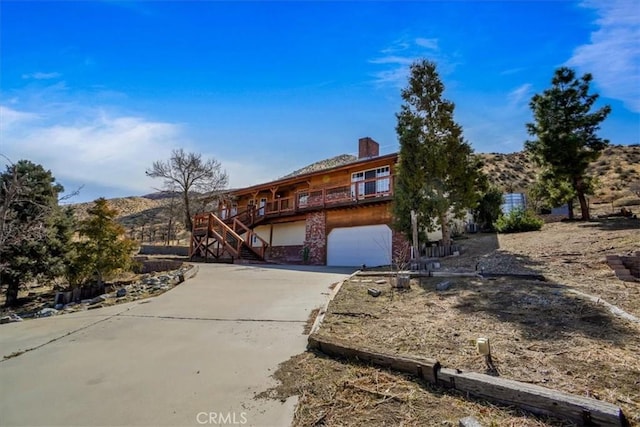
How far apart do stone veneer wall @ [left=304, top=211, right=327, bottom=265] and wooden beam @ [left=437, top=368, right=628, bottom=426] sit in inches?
579

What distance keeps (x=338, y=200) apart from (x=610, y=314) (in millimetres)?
13461

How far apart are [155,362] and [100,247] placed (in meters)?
10.4

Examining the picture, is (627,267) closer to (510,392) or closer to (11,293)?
(510,392)

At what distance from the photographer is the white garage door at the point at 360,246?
613 inches

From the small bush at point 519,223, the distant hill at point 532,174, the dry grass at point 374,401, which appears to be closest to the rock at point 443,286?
the dry grass at point 374,401

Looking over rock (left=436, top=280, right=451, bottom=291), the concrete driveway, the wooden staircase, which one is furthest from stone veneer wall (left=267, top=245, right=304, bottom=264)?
rock (left=436, top=280, right=451, bottom=291)

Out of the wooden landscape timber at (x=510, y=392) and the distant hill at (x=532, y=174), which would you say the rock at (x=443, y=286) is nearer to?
the wooden landscape timber at (x=510, y=392)

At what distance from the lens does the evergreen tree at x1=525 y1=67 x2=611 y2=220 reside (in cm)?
1388

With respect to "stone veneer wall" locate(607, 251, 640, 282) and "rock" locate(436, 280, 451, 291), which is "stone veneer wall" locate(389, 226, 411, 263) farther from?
"stone veneer wall" locate(607, 251, 640, 282)

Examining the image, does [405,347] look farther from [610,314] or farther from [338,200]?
[338,200]

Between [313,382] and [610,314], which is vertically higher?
[610,314]

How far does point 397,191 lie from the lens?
12234mm

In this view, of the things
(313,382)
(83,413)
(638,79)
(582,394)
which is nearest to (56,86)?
(83,413)
